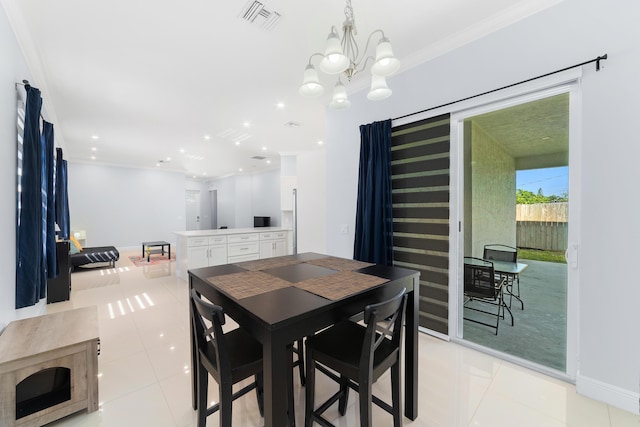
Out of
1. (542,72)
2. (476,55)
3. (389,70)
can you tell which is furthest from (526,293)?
(389,70)

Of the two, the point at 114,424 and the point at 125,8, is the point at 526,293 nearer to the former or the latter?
the point at 114,424

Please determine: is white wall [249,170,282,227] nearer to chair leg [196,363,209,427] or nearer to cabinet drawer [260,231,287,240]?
cabinet drawer [260,231,287,240]

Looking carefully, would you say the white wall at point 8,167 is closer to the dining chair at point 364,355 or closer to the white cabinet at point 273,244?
the dining chair at point 364,355

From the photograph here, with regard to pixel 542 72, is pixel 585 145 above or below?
below

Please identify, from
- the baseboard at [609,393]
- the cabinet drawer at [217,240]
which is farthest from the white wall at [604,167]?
the cabinet drawer at [217,240]

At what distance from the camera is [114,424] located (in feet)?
5.35

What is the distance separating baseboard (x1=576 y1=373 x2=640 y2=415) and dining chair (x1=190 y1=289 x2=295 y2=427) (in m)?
2.05

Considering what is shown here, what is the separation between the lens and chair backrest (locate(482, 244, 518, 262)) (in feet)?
10.9

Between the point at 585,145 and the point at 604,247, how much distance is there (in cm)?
72

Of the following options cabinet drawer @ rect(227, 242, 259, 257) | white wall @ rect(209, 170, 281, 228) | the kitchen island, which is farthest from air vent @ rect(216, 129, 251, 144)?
white wall @ rect(209, 170, 281, 228)

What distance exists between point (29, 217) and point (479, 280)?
4.15 meters

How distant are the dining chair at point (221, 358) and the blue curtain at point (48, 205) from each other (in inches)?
90.2

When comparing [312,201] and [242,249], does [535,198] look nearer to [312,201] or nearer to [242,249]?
[312,201]

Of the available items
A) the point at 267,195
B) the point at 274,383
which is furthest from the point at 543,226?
the point at 267,195
